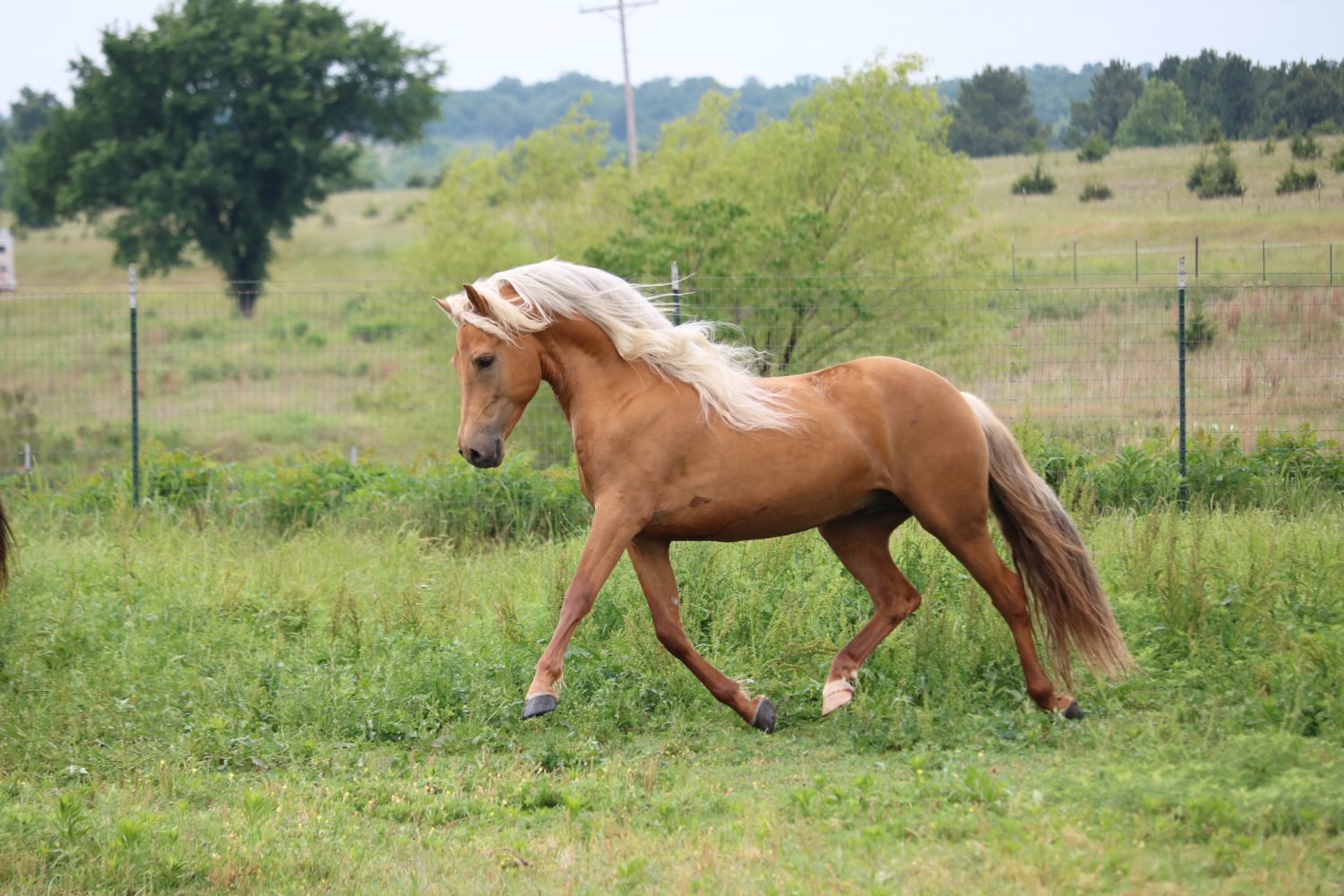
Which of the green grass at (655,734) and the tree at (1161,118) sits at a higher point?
the tree at (1161,118)

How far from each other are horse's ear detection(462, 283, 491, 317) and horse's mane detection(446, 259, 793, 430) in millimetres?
29

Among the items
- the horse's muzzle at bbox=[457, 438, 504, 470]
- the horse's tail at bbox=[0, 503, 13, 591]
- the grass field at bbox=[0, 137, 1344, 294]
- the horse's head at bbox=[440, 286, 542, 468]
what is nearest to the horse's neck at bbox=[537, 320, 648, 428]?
the horse's head at bbox=[440, 286, 542, 468]

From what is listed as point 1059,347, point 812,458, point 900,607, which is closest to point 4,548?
point 812,458

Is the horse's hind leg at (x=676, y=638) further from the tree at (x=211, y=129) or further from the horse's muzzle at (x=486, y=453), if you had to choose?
the tree at (x=211, y=129)

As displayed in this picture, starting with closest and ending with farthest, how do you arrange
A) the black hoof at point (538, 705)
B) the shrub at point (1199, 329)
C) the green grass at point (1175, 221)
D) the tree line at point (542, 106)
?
1. the black hoof at point (538, 705)
2. the shrub at point (1199, 329)
3. the green grass at point (1175, 221)
4. the tree line at point (542, 106)

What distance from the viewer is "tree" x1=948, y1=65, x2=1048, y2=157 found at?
16156 mm

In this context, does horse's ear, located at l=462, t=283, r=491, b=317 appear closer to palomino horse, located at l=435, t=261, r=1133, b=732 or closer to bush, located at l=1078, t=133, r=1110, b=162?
palomino horse, located at l=435, t=261, r=1133, b=732

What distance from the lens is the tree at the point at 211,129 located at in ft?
127

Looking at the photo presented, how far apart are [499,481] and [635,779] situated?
515cm

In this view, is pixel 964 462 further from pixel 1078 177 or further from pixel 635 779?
pixel 1078 177

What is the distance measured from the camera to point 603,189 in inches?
870

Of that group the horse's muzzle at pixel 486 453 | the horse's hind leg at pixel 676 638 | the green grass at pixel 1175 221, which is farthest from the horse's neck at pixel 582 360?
the green grass at pixel 1175 221

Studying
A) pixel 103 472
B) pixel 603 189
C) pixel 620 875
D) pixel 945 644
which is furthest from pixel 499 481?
pixel 603 189

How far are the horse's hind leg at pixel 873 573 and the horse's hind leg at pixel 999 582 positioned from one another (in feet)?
1.29
